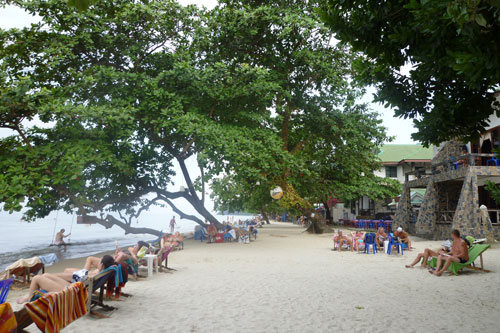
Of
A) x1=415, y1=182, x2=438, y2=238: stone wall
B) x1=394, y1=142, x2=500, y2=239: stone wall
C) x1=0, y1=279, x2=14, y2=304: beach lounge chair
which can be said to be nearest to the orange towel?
x1=0, y1=279, x2=14, y2=304: beach lounge chair

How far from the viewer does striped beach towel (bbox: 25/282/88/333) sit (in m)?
4.41

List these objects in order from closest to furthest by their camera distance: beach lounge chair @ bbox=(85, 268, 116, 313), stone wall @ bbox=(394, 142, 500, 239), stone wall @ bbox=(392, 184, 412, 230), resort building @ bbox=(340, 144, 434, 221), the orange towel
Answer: the orange towel < beach lounge chair @ bbox=(85, 268, 116, 313) < stone wall @ bbox=(394, 142, 500, 239) < stone wall @ bbox=(392, 184, 412, 230) < resort building @ bbox=(340, 144, 434, 221)

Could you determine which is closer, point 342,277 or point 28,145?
point 342,277

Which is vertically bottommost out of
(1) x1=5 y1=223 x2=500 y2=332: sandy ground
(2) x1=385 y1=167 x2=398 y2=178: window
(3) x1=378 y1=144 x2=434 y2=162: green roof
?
(1) x1=5 y1=223 x2=500 y2=332: sandy ground

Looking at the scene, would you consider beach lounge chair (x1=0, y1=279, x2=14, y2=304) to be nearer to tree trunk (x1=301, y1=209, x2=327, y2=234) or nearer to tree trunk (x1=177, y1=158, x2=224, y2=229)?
tree trunk (x1=177, y1=158, x2=224, y2=229)

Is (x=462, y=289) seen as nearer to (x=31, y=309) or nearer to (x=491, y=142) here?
(x=31, y=309)

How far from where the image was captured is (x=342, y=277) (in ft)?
33.6

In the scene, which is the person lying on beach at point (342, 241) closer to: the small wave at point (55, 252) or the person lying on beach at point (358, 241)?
the person lying on beach at point (358, 241)

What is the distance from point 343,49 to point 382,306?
20.8 m

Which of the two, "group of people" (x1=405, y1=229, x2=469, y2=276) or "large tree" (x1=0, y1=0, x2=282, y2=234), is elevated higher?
"large tree" (x1=0, y1=0, x2=282, y2=234)

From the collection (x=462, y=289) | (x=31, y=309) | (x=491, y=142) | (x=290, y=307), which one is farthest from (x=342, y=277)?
(x=491, y=142)

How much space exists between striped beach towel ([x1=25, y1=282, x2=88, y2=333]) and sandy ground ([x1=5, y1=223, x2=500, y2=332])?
0.76m

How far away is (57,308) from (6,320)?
35.4 inches

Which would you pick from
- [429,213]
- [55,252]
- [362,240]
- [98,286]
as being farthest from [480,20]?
[55,252]
